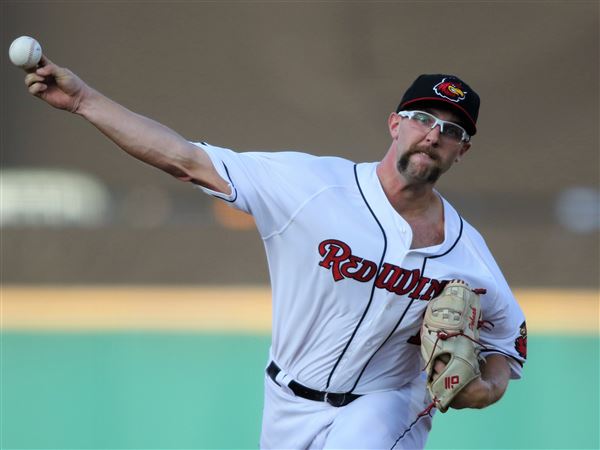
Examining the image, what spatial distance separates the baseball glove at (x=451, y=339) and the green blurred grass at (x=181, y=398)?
8.11 ft

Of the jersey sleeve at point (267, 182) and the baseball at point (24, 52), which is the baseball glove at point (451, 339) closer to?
the jersey sleeve at point (267, 182)

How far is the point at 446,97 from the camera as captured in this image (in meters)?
2.88

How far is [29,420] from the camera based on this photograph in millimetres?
5512

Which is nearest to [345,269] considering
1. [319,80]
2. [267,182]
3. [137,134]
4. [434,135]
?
[267,182]

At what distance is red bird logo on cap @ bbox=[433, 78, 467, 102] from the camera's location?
2.89 m

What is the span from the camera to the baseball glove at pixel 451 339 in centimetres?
276

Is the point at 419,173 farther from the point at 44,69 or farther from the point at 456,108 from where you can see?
the point at 44,69

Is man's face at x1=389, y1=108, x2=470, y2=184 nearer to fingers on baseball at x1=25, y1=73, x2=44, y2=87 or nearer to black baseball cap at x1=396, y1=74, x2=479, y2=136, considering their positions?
black baseball cap at x1=396, y1=74, x2=479, y2=136

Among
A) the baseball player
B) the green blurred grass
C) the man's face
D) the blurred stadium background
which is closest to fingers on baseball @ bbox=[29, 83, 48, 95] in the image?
the baseball player

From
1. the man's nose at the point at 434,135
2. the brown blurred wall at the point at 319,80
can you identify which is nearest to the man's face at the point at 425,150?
the man's nose at the point at 434,135

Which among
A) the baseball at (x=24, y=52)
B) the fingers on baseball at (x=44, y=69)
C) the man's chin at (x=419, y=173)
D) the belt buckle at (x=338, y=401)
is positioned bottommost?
the belt buckle at (x=338, y=401)

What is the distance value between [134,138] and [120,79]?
11.4m

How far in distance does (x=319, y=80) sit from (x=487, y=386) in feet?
35.8

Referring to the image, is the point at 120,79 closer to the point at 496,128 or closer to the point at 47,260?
the point at 47,260
